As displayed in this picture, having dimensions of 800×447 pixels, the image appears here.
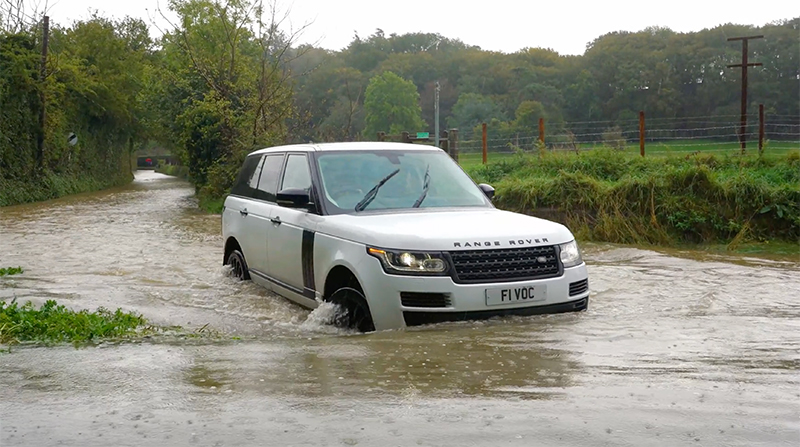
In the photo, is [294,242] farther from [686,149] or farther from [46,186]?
[46,186]

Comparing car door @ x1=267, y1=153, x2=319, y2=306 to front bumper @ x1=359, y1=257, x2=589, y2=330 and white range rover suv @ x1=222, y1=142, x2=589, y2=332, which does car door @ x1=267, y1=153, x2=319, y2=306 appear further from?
front bumper @ x1=359, y1=257, x2=589, y2=330

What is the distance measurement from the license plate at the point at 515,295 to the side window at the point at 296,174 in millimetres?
2234

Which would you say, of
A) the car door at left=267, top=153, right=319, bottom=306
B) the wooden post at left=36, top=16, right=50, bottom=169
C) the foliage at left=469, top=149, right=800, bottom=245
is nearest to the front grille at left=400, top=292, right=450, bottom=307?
the car door at left=267, top=153, right=319, bottom=306

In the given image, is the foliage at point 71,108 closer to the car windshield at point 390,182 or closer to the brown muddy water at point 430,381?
the car windshield at point 390,182

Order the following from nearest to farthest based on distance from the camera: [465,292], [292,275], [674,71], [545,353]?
1. [545,353]
2. [465,292]
3. [292,275]
4. [674,71]

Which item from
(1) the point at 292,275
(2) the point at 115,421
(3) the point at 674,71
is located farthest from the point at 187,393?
(3) the point at 674,71

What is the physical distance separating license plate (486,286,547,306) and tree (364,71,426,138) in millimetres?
66253

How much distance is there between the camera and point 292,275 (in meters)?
7.63

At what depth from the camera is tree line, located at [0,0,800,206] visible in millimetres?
25344

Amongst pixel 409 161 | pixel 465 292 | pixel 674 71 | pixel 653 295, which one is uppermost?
pixel 674 71

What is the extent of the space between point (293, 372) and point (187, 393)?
2.26 ft

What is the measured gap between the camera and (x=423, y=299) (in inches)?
239

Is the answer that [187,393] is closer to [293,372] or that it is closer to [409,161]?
[293,372]

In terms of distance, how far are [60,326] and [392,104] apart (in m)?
70.5
